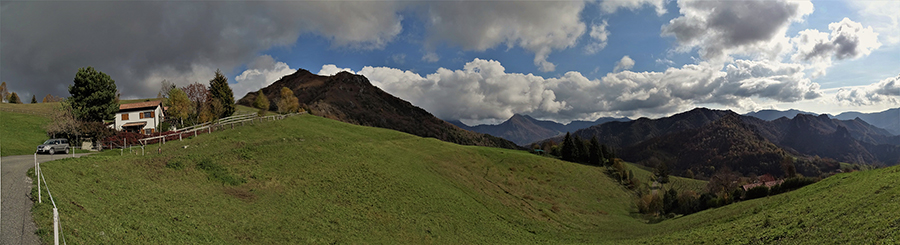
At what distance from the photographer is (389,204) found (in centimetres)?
2930

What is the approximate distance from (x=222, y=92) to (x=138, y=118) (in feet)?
47.0

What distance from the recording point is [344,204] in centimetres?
2680

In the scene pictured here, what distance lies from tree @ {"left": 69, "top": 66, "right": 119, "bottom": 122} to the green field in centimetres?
2888

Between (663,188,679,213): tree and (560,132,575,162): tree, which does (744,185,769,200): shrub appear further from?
(560,132,575,162): tree

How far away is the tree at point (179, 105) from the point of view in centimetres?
6141

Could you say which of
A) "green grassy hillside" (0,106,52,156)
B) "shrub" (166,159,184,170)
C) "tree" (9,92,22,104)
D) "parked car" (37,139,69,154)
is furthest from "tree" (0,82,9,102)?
"shrub" (166,159,184,170)

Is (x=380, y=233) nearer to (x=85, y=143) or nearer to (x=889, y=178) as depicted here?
(x=889, y=178)

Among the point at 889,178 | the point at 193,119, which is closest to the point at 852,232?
the point at 889,178

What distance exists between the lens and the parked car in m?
37.2

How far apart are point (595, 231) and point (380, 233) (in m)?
27.5

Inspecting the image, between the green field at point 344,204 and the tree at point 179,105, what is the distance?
23.0m

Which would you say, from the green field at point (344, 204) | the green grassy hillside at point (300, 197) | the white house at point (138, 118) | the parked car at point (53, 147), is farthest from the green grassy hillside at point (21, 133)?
the green field at point (344, 204)

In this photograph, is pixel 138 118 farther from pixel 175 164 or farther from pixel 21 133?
pixel 175 164

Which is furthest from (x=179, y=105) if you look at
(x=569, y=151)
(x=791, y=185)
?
(x=791, y=185)
